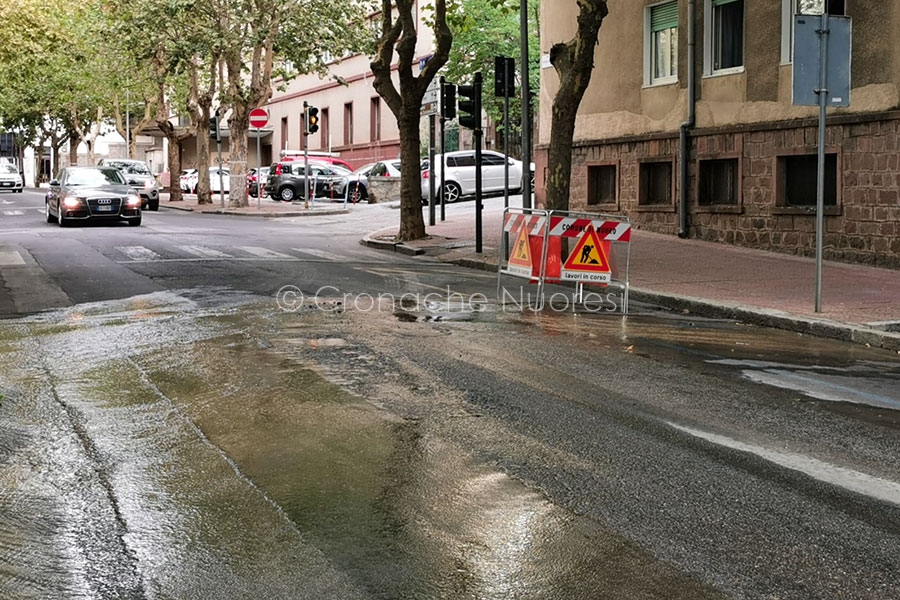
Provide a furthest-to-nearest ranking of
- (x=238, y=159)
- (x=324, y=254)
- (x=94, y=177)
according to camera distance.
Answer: (x=238, y=159)
(x=94, y=177)
(x=324, y=254)

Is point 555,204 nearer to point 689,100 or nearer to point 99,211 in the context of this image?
point 689,100

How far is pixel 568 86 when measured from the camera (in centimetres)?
1736

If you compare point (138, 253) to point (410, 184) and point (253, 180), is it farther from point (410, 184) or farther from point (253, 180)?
point (253, 180)

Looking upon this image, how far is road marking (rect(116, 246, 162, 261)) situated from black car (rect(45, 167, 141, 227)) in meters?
7.93

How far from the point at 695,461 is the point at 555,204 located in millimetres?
11836

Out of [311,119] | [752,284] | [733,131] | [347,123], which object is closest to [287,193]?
[311,119]

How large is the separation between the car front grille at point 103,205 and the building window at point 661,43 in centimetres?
1262

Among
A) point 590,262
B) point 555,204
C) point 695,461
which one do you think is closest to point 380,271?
point 555,204

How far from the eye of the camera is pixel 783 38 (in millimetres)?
20422

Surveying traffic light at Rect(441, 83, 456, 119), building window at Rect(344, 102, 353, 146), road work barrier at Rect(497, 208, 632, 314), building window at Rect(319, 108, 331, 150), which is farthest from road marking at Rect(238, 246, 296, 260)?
building window at Rect(319, 108, 331, 150)

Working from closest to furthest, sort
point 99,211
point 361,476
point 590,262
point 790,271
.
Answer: point 361,476 < point 590,262 < point 790,271 < point 99,211

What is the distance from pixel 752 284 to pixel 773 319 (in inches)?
130

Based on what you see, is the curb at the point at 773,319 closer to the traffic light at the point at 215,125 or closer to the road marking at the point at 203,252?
the road marking at the point at 203,252

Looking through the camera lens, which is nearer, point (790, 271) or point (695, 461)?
point (695, 461)
